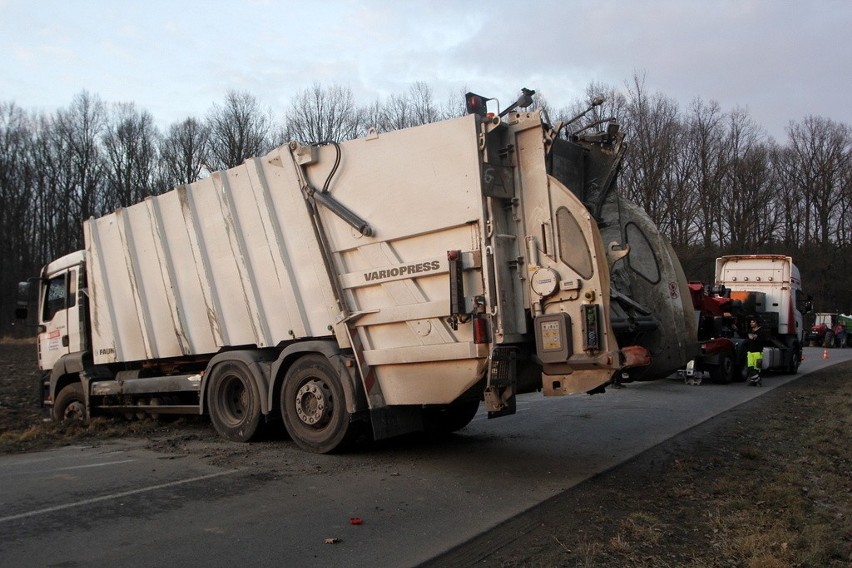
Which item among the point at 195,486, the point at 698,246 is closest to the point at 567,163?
the point at 195,486

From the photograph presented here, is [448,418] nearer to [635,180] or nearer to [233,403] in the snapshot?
[233,403]

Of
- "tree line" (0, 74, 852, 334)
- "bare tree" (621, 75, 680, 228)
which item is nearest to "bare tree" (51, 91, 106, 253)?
"tree line" (0, 74, 852, 334)

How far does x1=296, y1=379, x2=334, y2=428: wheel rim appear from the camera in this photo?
7.36 m

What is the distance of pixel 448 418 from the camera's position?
29.3 ft

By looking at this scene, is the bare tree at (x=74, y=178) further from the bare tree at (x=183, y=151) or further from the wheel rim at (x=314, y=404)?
the wheel rim at (x=314, y=404)

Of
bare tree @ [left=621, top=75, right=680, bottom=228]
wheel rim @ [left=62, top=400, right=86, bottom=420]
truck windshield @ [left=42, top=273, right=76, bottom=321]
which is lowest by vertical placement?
wheel rim @ [left=62, top=400, right=86, bottom=420]

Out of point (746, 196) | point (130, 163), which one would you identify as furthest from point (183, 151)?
point (746, 196)

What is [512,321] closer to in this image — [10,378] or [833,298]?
[10,378]

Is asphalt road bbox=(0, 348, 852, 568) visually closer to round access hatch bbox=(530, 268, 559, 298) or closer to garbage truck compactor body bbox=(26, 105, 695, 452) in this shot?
garbage truck compactor body bbox=(26, 105, 695, 452)

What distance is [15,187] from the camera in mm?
46469

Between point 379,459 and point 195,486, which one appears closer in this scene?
point 195,486

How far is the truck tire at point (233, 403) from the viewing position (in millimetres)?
8188

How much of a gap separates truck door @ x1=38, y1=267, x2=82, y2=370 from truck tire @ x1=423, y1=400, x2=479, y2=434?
5690 mm

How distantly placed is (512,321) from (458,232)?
95 centimetres
